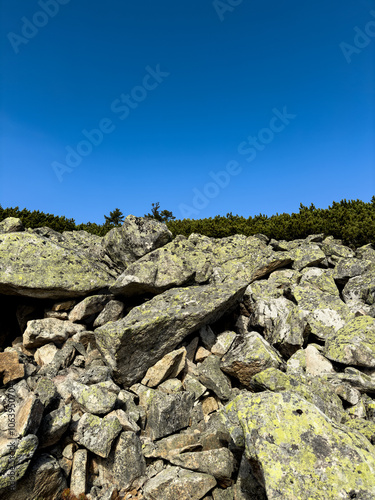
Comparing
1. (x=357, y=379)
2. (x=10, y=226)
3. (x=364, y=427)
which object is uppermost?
(x=10, y=226)

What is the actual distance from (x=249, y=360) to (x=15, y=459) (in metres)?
7.18

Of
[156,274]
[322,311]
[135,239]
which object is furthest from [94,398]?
[322,311]

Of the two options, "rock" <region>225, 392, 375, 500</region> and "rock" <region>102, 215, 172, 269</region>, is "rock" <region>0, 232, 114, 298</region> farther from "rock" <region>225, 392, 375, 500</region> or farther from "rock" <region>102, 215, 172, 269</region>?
"rock" <region>225, 392, 375, 500</region>

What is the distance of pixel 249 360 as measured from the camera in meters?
10.7

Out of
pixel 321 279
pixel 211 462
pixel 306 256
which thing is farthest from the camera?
pixel 306 256

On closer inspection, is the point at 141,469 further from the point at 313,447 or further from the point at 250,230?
the point at 250,230

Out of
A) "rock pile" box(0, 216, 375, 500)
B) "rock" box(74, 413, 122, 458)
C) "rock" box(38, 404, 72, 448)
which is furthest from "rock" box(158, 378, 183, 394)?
"rock" box(38, 404, 72, 448)

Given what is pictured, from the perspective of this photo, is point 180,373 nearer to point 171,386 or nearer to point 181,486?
point 171,386

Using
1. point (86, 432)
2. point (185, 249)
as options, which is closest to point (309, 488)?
point (86, 432)

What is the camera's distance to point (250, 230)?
2255cm

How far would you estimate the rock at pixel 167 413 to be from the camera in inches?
379

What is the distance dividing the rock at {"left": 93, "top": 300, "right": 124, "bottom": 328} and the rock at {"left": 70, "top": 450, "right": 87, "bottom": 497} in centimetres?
517

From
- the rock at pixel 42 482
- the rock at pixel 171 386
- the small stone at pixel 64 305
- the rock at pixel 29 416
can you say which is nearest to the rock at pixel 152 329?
the rock at pixel 171 386

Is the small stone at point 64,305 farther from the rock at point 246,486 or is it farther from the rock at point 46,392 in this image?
the rock at point 246,486
